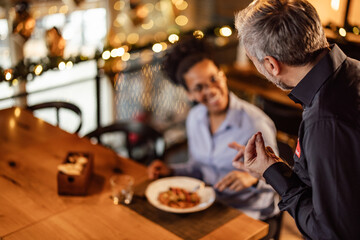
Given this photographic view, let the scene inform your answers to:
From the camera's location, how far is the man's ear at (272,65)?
53.6 inches

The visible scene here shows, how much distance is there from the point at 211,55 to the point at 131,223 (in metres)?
1.10

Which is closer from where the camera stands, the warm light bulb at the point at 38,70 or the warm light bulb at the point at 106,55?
the warm light bulb at the point at 38,70

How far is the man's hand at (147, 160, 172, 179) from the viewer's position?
89.0 inches

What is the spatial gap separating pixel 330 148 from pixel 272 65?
30 cm

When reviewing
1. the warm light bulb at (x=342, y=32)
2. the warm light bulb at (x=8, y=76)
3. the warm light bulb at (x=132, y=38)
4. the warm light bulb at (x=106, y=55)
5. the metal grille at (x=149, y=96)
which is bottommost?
the metal grille at (x=149, y=96)

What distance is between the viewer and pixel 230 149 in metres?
2.40

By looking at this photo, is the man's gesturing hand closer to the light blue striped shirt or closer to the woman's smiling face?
the light blue striped shirt

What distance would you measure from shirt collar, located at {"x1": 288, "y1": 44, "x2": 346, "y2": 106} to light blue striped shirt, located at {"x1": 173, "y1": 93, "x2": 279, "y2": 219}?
90 centimetres

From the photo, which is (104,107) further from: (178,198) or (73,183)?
(178,198)

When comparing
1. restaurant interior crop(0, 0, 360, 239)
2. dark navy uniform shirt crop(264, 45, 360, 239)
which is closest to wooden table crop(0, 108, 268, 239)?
restaurant interior crop(0, 0, 360, 239)

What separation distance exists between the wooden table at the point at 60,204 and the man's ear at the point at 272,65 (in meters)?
0.72

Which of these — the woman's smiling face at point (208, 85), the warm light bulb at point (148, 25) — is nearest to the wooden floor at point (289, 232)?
the woman's smiling face at point (208, 85)

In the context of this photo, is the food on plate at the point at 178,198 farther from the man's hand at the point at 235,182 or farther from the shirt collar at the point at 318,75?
the shirt collar at the point at 318,75

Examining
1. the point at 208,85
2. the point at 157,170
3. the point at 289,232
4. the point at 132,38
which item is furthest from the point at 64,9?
the point at 289,232
